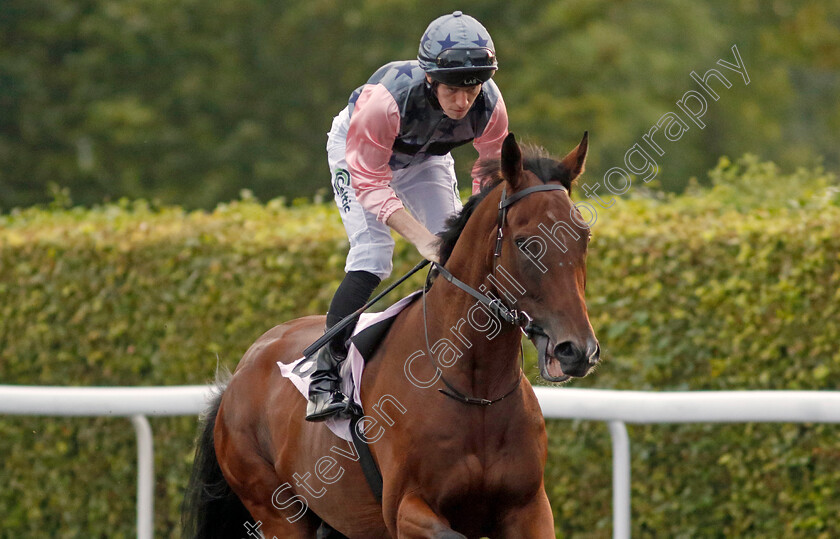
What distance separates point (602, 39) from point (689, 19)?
203 cm

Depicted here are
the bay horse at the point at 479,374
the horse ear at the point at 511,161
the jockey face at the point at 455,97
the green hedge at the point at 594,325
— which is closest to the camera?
the bay horse at the point at 479,374

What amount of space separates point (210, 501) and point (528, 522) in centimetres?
207

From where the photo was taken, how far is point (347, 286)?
426 centimetres

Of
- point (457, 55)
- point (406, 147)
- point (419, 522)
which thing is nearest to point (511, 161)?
point (457, 55)

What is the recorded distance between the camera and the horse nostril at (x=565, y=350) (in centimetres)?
305

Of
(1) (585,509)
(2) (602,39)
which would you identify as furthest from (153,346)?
(2) (602,39)

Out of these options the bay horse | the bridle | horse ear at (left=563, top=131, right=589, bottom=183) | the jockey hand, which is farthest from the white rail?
horse ear at (left=563, top=131, right=589, bottom=183)

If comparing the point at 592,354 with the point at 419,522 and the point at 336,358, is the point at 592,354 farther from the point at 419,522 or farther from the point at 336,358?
the point at 336,358

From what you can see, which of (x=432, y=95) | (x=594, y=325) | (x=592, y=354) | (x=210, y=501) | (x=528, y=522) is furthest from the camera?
(x=594, y=325)

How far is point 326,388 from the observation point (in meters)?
4.05

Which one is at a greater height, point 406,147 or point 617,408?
point 406,147

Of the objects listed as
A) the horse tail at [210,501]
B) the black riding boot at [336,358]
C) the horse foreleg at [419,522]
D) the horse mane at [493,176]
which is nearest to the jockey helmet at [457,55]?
the horse mane at [493,176]

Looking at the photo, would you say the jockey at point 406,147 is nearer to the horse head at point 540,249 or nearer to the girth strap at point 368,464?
the girth strap at point 368,464

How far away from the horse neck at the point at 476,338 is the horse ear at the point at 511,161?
7.6 inches
